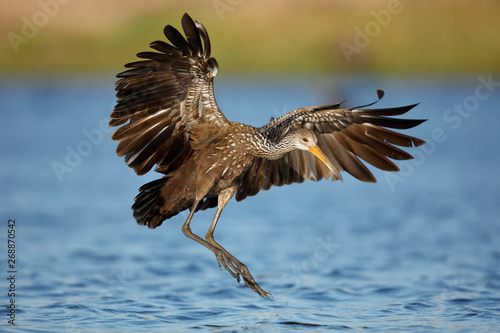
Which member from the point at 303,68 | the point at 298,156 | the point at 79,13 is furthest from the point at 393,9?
the point at 298,156

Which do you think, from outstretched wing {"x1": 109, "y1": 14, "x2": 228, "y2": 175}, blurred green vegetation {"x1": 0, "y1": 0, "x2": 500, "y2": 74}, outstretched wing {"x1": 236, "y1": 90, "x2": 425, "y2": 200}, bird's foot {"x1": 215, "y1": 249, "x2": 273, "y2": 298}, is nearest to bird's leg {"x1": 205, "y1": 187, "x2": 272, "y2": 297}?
bird's foot {"x1": 215, "y1": 249, "x2": 273, "y2": 298}

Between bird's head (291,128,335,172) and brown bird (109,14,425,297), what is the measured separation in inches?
0.4

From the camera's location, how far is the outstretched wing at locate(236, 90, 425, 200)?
8.47 metres

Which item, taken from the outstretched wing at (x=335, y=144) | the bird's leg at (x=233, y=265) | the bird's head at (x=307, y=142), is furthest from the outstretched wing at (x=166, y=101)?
the outstretched wing at (x=335, y=144)

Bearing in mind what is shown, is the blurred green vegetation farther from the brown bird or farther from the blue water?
the brown bird

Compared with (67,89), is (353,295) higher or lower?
lower

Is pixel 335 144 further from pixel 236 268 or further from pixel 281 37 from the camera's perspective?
pixel 281 37

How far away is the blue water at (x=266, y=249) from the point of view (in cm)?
866

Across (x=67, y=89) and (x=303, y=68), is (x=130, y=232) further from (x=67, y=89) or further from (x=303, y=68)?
(x=303, y=68)

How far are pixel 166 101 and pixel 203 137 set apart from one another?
626 millimetres

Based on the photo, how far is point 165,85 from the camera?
25.2 ft

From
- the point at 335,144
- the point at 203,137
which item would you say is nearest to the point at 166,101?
the point at 203,137

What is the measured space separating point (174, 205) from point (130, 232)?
15.8 feet

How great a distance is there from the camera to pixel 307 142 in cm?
812
